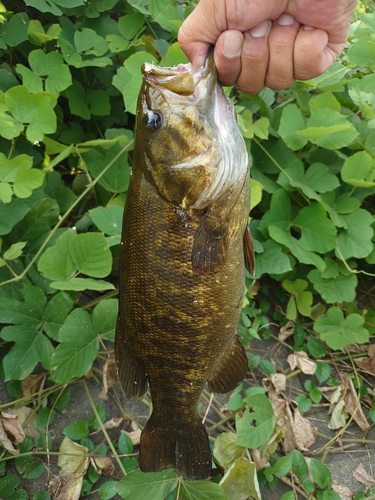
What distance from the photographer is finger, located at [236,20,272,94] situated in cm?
146

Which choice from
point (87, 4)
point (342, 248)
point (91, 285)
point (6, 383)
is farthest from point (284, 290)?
point (87, 4)

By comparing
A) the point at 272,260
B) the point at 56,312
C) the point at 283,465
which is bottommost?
the point at 283,465

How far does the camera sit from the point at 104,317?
6.98 ft

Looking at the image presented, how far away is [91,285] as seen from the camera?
1.86 m

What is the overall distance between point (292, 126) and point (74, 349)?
1.70 metres

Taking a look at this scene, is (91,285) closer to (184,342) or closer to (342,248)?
(184,342)

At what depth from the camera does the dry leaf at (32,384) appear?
2.39 m

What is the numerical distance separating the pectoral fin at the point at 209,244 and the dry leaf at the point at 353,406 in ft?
5.78

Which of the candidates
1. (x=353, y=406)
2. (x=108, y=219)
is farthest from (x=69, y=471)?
(x=353, y=406)

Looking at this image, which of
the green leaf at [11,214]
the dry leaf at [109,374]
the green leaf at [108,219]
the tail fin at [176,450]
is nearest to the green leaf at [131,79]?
the green leaf at [108,219]

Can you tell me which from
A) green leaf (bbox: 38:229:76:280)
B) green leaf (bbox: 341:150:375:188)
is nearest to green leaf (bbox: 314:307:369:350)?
green leaf (bbox: 341:150:375:188)

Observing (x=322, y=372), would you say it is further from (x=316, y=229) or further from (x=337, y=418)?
(x=316, y=229)

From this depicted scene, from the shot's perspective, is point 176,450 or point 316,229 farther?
point 316,229

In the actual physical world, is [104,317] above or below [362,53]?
below
